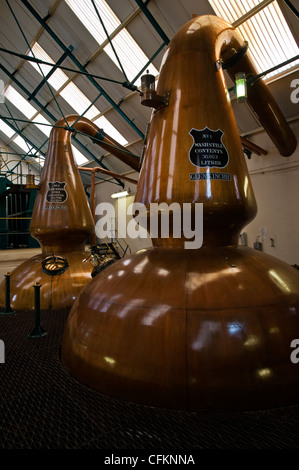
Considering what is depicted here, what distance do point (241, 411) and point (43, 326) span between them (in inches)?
95.6

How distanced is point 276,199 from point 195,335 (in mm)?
6456

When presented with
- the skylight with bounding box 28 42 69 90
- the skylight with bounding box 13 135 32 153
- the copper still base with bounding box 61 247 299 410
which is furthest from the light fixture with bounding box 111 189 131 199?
the copper still base with bounding box 61 247 299 410

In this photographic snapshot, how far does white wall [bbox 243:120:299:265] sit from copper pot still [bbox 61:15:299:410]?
493 centimetres

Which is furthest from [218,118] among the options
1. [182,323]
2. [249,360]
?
[249,360]

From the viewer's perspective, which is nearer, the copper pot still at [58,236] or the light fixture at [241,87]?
the light fixture at [241,87]

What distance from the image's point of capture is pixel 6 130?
1739 cm

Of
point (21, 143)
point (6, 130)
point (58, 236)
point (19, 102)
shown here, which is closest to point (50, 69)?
point (19, 102)

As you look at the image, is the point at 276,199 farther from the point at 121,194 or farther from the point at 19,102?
the point at 19,102

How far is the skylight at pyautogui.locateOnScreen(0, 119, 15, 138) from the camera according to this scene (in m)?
17.1

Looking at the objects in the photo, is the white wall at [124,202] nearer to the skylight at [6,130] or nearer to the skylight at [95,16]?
the skylight at [95,16]

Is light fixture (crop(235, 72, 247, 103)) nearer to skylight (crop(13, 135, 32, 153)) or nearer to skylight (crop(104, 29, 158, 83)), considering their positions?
skylight (crop(104, 29, 158, 83))

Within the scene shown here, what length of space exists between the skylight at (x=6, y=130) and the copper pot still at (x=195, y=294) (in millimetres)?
17033

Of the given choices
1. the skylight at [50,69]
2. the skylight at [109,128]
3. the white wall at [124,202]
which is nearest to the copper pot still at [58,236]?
the skylight at [109,128]

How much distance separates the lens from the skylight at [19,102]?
14281 millimetres
